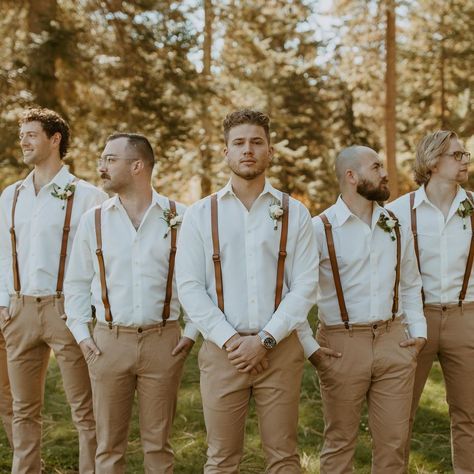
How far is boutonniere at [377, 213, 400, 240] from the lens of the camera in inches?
156

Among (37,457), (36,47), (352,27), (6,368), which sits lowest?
(37,457)

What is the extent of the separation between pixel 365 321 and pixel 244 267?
813 mm

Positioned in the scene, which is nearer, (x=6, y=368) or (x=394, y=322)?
(x=394, y=322)

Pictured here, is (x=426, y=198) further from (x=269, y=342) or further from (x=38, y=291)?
(x=38, y=291)

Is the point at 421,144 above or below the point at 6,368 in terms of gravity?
above

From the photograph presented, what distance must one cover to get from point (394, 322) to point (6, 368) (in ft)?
9.25

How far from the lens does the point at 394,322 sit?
4.00 m

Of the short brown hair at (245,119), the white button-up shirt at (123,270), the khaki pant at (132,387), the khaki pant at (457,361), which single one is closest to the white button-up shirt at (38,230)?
the white button-up shirt at (123,270)

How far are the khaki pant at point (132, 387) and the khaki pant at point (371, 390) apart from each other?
91 centimetres

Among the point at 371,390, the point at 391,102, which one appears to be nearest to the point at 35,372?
the point at 371,390

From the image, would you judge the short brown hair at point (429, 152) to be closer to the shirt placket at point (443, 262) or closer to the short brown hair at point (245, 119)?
the shirt placket at point (443, 262)

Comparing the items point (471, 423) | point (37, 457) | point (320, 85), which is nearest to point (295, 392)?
point (471, 423)

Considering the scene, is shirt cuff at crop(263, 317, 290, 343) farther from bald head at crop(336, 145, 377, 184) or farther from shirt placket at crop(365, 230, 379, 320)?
bald head at crop(336, 145, 377, 184)

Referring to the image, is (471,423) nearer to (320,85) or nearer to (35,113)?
(35,113)
